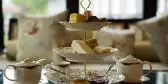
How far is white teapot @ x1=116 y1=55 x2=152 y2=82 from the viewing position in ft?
5.63

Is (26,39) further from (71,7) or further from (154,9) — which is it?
(154,9)

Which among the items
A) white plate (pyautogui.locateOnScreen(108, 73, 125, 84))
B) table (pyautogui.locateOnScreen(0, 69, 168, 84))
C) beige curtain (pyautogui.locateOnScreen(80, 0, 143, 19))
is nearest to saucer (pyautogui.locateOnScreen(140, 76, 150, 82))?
table (pyautogui.locateOnScreen(0, 69, 168, 84))

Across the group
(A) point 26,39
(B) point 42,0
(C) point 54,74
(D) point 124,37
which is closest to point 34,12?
(B) point 42,0

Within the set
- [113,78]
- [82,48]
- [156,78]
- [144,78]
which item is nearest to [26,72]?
[82,48]

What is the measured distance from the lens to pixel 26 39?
3109mm

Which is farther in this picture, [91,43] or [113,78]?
[113,78]

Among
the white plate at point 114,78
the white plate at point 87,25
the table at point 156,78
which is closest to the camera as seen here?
the white plate at point 87,25

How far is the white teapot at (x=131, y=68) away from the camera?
1716mm

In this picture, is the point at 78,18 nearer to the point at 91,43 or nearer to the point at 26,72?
the point at 91,43

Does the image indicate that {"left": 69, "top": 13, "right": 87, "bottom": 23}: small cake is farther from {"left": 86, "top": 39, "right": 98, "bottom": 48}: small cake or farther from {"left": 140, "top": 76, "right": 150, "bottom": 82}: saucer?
{"left": 140, "top": 76, "right": 150, "bottom": 82}: saucer

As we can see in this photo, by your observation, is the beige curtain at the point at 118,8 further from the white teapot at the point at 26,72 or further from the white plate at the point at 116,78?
the white teapot at the point at 26,72

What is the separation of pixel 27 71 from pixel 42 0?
2508 millimetres

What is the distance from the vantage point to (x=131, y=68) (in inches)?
67.7

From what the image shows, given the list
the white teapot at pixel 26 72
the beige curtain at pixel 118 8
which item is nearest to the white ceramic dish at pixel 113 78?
the white teapot at pixel 26 72
